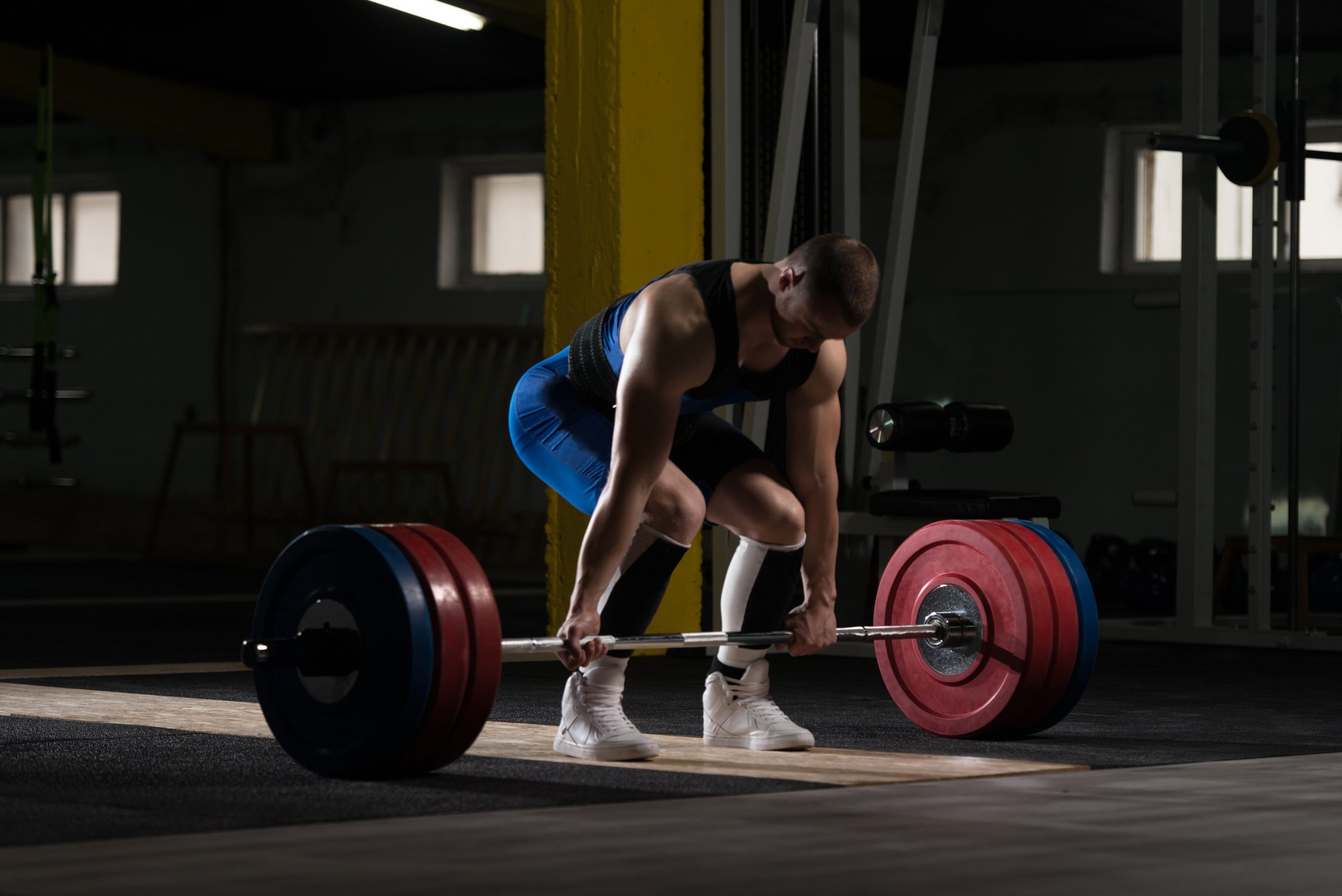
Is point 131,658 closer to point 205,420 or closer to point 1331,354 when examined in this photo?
point 1331,354

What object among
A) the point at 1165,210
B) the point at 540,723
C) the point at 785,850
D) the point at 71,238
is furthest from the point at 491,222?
the point at 785,850

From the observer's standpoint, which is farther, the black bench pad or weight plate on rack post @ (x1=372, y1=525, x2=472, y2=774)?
the black bench pad

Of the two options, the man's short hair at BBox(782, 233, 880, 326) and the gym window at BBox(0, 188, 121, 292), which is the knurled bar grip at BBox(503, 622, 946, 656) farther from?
the gym window at BBox(0, 188, 121, 292)

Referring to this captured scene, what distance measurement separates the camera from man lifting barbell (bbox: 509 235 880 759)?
2.97 metres

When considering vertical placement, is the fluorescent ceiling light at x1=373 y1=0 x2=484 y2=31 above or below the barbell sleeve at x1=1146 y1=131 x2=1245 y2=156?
above

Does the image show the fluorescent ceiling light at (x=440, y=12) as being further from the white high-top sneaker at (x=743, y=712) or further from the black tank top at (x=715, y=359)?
the white high-top sneaker at (x=743, y=712)

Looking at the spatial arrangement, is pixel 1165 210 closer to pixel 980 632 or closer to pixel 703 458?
pixel 980 632

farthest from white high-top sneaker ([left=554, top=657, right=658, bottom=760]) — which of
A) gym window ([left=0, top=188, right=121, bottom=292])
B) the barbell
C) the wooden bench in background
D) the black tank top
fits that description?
gym window ([left=0, top=188, right=121, bottom=292])

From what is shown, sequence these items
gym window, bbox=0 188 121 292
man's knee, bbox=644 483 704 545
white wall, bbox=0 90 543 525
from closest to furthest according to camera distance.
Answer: man's knee, bbox=644 483 704 545
white wall, bbox=0 90 543 525
gym window, bbox=0 188 121 292

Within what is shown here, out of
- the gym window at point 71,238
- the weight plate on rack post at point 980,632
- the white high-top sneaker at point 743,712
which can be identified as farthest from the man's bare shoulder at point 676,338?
the gym window at point 71,238

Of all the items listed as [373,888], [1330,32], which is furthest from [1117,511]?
[373,888]

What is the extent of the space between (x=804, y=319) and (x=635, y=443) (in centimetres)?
29

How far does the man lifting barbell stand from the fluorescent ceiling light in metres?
4.37

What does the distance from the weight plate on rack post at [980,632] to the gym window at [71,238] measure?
27.1ft
